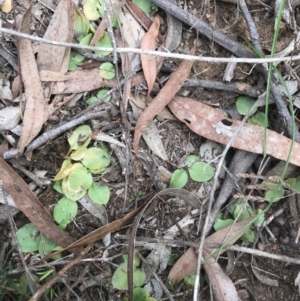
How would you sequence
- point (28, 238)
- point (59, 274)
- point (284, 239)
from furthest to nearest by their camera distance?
point (284, 239) → point (28, 238) → point (59, 274)

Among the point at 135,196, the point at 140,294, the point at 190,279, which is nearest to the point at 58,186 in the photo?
the point at 135,196

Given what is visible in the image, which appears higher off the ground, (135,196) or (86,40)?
(86,40)

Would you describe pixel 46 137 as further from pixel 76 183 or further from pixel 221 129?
pixel 221 129

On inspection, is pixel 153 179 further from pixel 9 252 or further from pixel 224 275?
pixel 9 252

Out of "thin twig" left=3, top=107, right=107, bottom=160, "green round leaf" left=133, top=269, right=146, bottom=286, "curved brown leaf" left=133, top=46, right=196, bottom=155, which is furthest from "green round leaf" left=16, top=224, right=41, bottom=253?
"curved brown leaf" left=133, top=46, right=196, bottom=155

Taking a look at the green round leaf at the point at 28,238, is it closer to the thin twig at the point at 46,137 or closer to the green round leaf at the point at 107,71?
the thin twig at the point at 46,137

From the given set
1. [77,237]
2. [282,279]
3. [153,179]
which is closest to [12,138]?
[77,237]

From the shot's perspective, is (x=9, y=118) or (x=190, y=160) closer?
(x=9, y=118)

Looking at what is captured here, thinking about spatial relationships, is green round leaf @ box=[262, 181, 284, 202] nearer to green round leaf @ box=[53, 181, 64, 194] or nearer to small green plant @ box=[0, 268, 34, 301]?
green round leaf @ box=[53, 181, 64, 194]
